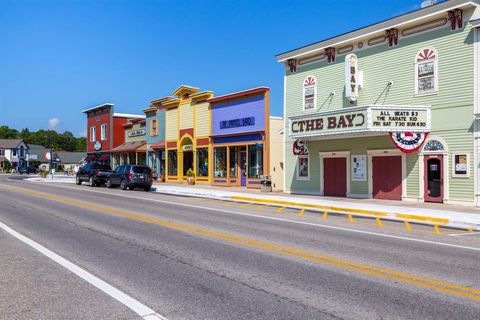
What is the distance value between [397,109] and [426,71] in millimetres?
2090

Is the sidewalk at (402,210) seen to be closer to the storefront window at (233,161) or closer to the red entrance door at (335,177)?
the red entrance door at (335,177)

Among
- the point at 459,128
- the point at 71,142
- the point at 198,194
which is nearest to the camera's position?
the point at 459,128

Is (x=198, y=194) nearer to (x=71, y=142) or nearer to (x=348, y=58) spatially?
(x=348, y=58)

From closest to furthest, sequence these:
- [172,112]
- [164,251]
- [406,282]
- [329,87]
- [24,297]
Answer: [24,297] < [406,282] < [164,251] < [329,87] < [172,112]

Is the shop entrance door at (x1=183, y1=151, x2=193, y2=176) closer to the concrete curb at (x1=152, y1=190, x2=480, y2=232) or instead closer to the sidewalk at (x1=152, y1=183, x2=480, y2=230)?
the concrete curb at (x1=152, y1=190, x2=480, y2=232)

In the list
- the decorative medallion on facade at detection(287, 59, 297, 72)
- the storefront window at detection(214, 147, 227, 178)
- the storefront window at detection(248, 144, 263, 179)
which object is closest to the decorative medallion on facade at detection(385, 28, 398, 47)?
the decorative medallion on facade at detection(287, 59, 297, 72)

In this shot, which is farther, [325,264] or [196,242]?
[196,242]

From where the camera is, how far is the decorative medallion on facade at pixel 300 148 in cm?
2480

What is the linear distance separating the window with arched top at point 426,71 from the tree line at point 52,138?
160 m

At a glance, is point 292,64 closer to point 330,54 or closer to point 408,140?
point 330,54

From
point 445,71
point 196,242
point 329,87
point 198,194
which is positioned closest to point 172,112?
point 198,194

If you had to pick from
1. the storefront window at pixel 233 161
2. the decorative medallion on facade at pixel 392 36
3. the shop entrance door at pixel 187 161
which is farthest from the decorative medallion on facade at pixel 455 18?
the shop entrance door at pixel 187 161

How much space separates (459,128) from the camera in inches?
717

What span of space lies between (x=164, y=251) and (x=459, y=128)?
1421 cm
